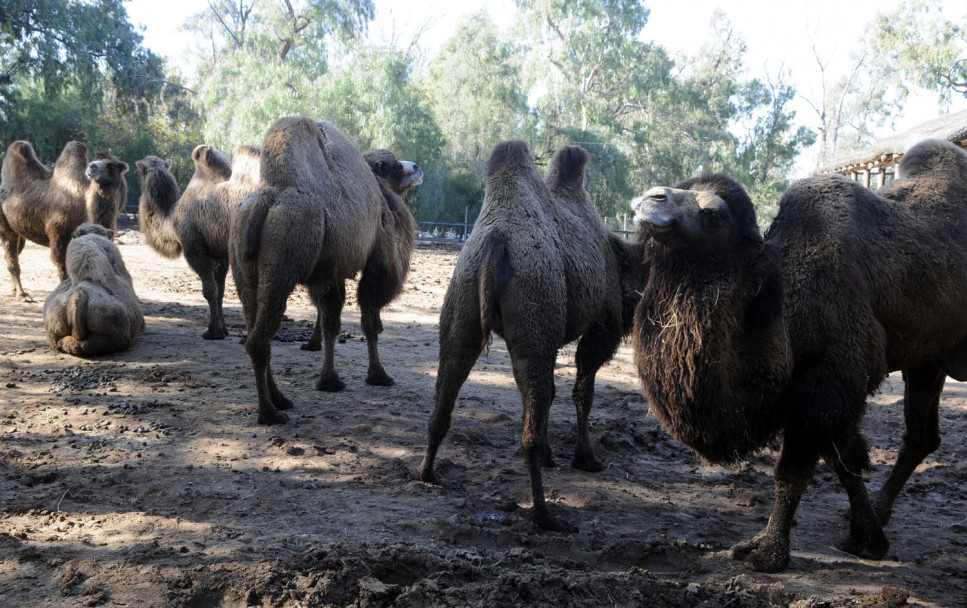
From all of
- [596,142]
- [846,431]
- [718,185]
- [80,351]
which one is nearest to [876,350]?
[846,431]

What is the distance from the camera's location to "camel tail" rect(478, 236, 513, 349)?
4.25 metres

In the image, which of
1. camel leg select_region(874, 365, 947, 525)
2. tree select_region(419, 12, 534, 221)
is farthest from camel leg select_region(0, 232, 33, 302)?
tree select_region(419, 12, 534, 221)

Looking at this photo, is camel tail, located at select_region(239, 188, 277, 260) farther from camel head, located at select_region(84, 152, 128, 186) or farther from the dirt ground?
camel head, located at select_region(84, 152, 128, 186)

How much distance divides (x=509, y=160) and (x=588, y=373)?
163 centimetres

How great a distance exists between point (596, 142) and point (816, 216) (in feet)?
99.4

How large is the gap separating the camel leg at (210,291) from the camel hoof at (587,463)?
527 centimetres

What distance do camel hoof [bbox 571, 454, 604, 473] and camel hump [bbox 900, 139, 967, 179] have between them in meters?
2.69

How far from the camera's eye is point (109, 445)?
517 cm

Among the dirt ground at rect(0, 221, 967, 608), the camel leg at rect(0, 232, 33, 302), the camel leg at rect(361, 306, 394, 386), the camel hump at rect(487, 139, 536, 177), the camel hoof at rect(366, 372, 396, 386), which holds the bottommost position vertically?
the dirt ground at rect(0, 221, 967, 608)

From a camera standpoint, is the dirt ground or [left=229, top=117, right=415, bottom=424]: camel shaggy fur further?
[left=229, top=117, right=415, bottom=424]: camel shaggy fur

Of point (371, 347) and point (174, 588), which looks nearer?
point (174, 588)

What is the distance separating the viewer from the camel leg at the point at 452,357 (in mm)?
4422

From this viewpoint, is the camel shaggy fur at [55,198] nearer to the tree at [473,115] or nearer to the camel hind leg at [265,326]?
the camel hind leg at [265,326]

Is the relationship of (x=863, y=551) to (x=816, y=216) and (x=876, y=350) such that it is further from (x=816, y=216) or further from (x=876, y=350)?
(x=816, y=216)
